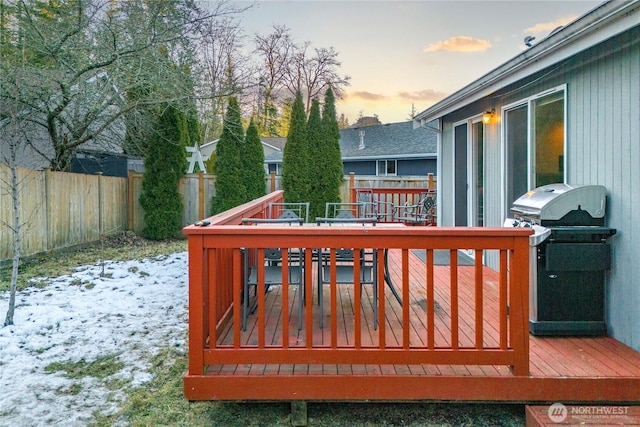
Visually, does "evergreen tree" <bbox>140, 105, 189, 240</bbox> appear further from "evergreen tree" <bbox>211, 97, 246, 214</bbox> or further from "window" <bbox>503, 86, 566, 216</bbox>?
"window" <bbox>503, 86, 566, 216</bbox>

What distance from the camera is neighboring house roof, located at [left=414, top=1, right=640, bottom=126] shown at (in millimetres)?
2385

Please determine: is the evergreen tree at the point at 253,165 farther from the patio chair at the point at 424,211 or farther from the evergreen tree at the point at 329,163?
the patio chair at the point at 424,211

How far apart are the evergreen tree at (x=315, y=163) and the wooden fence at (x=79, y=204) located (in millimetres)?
777

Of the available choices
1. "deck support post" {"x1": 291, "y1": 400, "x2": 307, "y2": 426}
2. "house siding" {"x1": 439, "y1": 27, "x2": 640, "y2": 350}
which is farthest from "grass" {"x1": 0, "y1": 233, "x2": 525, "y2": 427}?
"house siding" {"x1": 439, "y1": 27, "x2": 640, "y2": 350}

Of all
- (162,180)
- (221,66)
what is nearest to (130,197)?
(162,180)

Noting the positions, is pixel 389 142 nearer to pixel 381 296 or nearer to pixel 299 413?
pixel 381 296

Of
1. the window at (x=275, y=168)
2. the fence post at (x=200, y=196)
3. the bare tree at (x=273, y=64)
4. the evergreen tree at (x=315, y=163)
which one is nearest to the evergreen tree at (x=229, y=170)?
the fence post at (x=200, y=196)

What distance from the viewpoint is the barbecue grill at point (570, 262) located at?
2.81 m

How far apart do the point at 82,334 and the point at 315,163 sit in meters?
8.60

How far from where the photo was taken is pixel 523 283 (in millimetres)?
2268

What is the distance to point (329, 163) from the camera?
38.8ft

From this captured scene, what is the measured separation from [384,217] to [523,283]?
7954 millimetres

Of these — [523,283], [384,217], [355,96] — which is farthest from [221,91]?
[355,96]

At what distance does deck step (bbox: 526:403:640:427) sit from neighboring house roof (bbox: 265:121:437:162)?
15502 millimetres
